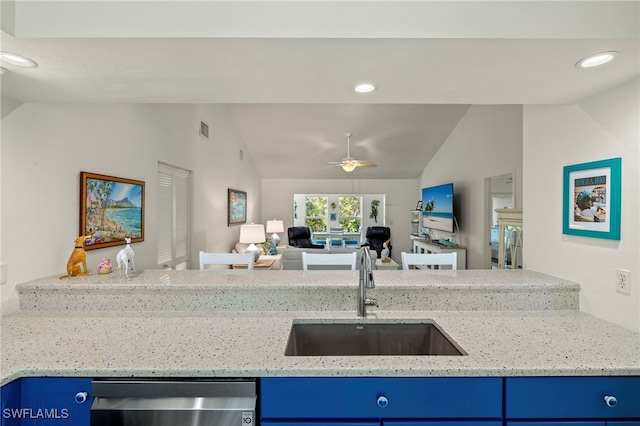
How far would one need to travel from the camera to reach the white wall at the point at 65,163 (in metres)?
1.74

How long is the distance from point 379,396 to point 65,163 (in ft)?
7.35

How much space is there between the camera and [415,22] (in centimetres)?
124

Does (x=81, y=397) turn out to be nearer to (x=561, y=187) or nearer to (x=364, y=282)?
(x=364, y=282)

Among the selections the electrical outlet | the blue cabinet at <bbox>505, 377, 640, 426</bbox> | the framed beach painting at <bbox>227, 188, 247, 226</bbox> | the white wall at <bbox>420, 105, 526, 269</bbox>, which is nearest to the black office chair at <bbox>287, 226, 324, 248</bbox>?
the framed beach painting at <bbox>227, 188, 247, 226</bbox>

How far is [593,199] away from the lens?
1712 millimetres

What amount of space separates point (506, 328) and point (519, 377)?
388 millimetres

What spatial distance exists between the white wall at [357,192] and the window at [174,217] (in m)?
4.81

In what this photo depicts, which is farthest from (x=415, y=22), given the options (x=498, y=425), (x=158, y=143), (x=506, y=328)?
(x=158, y=143)

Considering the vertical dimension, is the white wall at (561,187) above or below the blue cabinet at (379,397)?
above

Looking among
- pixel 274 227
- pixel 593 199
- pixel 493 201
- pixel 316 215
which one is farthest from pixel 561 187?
pixel 316 215

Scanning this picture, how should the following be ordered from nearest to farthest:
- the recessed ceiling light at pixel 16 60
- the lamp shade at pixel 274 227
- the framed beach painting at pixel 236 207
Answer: the recessed ceiling light at pixel 16 60 → the framed beach painting at pixel 236 207 → the lamp shade at pixel 274 227

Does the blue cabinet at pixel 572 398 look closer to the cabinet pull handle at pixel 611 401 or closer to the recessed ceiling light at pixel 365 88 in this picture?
the cabinet pull handle at pixel 611 401

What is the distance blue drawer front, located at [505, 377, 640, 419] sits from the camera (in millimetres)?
1164

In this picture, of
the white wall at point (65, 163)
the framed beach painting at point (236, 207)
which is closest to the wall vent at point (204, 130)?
the white wall at point (65, 163)
